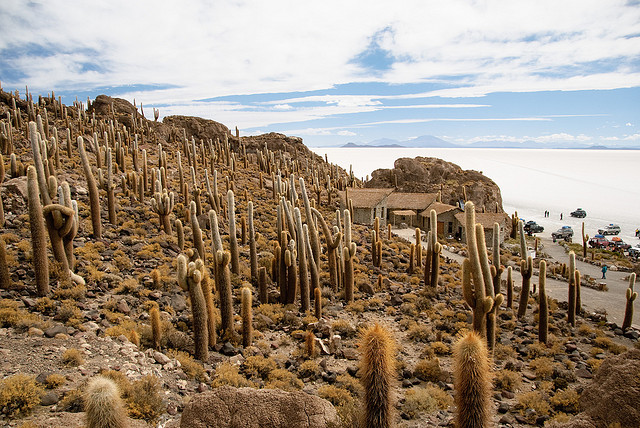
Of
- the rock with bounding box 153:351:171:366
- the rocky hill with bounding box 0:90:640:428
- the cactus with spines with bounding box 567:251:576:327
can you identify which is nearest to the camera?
the rocky hill with bounding box 0:90:640:428

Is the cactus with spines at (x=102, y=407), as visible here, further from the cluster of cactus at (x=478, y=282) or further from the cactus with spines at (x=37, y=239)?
the cluster of cactus at (x=478, y=282)

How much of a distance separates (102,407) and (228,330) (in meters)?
6.31

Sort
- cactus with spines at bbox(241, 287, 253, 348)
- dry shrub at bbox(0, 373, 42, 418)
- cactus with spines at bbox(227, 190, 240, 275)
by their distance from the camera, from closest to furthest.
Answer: dry shrub at bbox(0, 373, 42, 418)
cactus with spines at bbox(241, 287, 253, 348)
cactus with spines at bbox(227, 190, 240, 275)

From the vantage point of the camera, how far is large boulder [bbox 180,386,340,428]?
6078mm

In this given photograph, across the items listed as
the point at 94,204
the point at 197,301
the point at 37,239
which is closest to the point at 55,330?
the point at 37,239

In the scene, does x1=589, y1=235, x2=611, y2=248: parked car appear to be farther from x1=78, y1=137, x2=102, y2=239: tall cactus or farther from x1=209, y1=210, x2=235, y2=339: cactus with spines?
x1=78, y1=137, x2=102, y2=239: tall cactus

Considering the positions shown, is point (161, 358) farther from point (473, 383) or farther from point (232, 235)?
point (473, 383)

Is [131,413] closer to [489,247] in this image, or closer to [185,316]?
[185,316]

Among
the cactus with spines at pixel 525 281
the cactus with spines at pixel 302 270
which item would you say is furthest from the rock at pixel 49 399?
the cactus with spines at pixel 525 281

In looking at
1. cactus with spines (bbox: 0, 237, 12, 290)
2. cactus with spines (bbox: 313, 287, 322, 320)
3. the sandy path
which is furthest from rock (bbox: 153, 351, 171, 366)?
the sandy path

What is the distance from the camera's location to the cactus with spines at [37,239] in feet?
33.7

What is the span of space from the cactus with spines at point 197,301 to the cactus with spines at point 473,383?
604 cm

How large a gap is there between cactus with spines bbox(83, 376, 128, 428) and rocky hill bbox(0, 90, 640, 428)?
0.14m

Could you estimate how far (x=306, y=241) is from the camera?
637 inches
